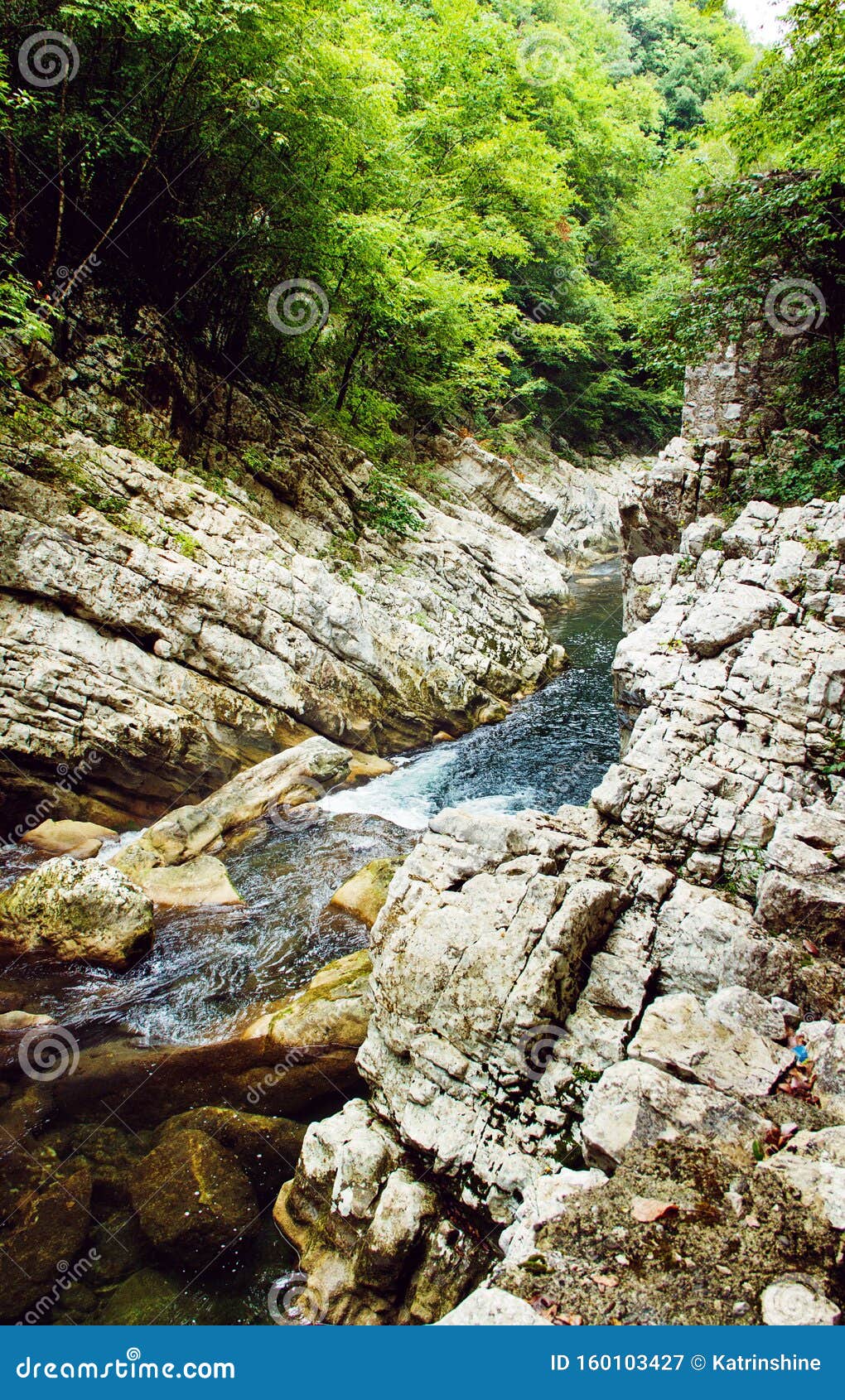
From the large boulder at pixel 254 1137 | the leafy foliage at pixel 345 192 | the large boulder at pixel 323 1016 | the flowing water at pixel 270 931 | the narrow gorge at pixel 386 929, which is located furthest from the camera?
the leafy foliage at pixel 345 192

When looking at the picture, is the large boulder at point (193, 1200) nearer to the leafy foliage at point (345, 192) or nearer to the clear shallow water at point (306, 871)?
the clear shallow water at point (306, 871)

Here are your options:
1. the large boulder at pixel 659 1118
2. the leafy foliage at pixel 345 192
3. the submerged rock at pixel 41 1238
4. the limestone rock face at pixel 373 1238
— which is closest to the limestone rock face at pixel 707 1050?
the large boulder at pixel 659 1118

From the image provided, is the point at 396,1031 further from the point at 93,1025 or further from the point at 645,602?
the point at 645,602

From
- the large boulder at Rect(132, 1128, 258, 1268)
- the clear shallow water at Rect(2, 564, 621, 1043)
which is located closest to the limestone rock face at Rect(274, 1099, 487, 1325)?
the large boulder at Rect(132, 1128, 258, 1268)

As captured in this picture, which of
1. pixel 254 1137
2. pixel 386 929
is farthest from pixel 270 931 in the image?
pixel 386 929

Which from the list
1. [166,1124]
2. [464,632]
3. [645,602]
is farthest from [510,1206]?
[464,632]

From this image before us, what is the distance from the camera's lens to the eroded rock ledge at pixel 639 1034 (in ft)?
10.5

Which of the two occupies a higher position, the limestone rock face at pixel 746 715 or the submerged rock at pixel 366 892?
the limestone rock face at pixel 746 715

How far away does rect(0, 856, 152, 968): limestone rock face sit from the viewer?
7574 mm

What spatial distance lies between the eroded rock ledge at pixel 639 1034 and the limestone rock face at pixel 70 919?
3.69m

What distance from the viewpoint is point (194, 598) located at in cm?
1166

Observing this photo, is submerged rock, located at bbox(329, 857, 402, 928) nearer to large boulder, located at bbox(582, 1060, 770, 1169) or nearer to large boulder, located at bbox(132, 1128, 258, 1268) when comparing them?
large boulder, located at bbox(132, 1128, 258, 1268)

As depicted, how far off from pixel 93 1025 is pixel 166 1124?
166cm

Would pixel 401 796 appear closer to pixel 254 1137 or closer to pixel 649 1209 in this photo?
pixel 254 1137
